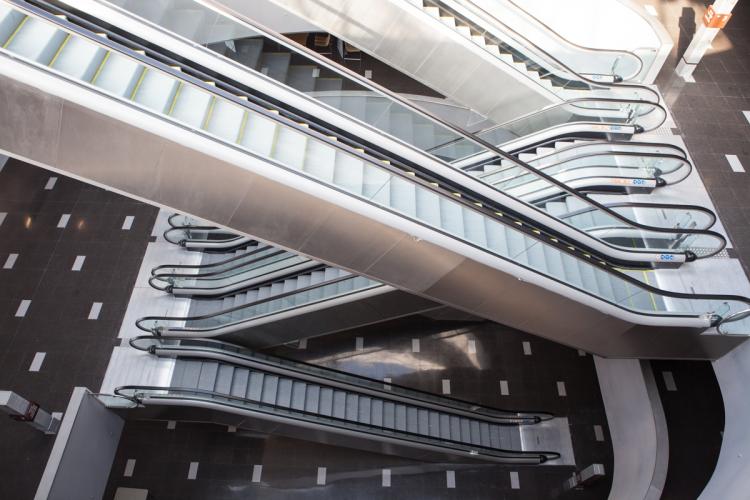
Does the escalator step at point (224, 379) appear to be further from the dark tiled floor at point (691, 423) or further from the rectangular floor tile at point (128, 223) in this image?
the dark tiled floor at point (691, 423)

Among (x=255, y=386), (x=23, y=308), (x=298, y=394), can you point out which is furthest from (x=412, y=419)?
(x=23, y=308)

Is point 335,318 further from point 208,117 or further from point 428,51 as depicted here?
point 428,51

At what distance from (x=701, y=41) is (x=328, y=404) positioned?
10227 millimetres

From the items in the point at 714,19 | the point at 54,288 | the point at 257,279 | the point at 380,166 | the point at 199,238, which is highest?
the point at 714,19

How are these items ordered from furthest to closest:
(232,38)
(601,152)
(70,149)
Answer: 1. (601,152)
2. (232,38)
3. (70,149)

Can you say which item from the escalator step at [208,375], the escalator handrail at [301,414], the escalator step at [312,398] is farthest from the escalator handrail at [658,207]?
the escalator step at [208,375]

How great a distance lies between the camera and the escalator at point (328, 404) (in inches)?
350

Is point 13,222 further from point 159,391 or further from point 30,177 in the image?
point 159,391

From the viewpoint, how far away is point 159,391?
8.41m

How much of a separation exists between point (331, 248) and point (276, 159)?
1.23 metres

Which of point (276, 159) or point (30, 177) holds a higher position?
point (30, 177)

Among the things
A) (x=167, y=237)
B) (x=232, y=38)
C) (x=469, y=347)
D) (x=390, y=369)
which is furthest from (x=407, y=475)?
(x=232, y=38)

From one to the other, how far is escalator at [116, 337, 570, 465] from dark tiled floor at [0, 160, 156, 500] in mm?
1402

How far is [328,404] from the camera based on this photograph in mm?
9773
